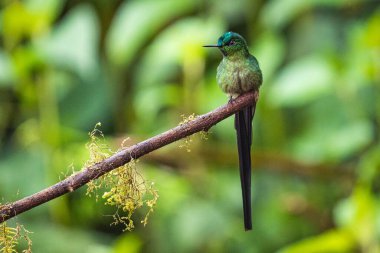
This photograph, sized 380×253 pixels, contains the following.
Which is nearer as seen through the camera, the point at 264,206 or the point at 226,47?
the point at 226,47

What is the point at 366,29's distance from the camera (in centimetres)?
364

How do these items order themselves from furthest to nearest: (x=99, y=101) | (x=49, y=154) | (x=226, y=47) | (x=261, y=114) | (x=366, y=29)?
1. (x=99, y=101)
2. (x=261, y=114)
3. (x=49, y=154)
4. (x=366, y=29)
5. (x=226, y=47)

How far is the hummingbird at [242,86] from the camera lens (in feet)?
5.62

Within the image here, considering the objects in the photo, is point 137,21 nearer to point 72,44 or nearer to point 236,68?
point 72,44

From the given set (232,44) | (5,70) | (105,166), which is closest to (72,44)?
(5,70)

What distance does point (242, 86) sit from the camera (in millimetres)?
1725

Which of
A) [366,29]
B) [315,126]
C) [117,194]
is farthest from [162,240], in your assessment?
[117,194]

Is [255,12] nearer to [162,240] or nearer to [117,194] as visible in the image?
[162,240]

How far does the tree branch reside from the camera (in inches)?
57.1

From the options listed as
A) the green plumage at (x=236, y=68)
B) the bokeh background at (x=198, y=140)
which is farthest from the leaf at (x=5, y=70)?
the green plumage at (x=236, y=68)

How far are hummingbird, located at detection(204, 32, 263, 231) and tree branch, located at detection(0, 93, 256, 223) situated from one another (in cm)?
21

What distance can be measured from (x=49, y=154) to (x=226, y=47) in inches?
95.1

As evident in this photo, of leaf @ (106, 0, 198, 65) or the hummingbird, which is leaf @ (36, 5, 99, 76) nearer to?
leaf @ (106, 0, 198, 65)

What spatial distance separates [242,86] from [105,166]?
388 mm
